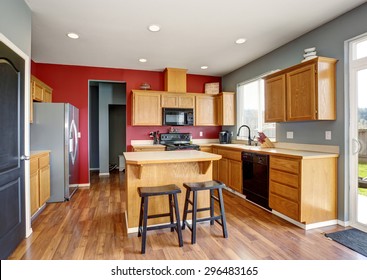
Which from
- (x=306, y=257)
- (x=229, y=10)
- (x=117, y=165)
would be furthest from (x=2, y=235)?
(x=117, y=165)

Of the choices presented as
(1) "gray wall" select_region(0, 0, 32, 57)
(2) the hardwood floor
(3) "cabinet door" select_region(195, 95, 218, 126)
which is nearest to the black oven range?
(3) "cabinet door" select_region(195, 95, 218, 126)

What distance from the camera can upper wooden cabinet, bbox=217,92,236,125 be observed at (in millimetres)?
5227

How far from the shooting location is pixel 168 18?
2.85 m

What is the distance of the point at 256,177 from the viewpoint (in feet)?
11.6

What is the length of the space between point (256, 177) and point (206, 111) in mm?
2353

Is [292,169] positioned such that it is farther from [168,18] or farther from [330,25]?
[168,18]

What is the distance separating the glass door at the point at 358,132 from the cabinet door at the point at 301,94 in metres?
0.42

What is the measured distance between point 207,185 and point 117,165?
17.7 ft

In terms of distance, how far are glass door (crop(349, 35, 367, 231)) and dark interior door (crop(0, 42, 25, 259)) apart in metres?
3.78

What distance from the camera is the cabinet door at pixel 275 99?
3311 mm

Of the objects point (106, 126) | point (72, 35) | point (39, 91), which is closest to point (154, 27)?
point (72, 35)

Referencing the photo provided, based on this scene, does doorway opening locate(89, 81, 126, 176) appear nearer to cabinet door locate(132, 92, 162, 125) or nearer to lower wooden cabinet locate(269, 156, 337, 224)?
cabinet door locate(132, 92, 162, 125)

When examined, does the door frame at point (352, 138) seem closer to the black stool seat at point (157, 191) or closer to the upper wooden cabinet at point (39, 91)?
the black stool seat at point (157, 191)
